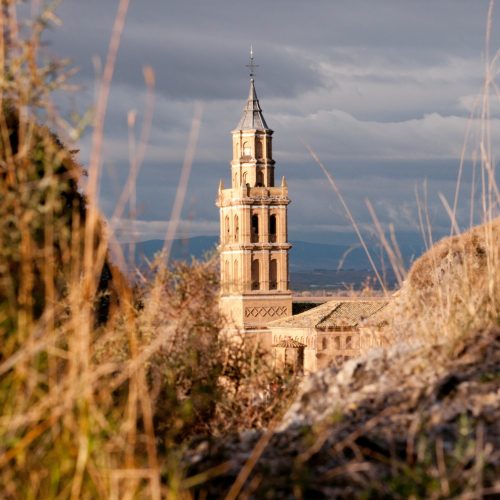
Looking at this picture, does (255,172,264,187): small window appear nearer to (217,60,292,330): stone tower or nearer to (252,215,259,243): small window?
(217,60,292,330): stone tower

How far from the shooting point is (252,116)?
87.1m

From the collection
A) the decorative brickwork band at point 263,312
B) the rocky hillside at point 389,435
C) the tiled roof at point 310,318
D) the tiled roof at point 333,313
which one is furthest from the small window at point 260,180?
the rocky hillside at point 389,435

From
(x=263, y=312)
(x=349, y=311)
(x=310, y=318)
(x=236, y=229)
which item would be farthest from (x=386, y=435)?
(x=236, y=229)

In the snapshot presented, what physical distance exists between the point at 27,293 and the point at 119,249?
0.49m

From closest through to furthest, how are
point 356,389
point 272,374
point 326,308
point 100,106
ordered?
1. point 100,106
2. point 356,389
3. point 272,374
4. point 326,308

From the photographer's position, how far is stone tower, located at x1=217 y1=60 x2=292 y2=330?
8481 cm

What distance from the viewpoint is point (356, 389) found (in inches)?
177

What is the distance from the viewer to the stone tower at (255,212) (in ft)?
278

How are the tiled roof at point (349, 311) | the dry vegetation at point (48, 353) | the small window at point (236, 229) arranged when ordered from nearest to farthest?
the dry vegetation at point (48, 353)
the tiled roof at point (349, 311)
the small window at point (236, 229)

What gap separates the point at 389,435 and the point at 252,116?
276 feet

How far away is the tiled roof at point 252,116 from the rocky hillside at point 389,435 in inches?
3242

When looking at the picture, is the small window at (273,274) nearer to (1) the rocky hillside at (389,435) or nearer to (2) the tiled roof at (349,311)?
(2) the tiled roof at (349,311)

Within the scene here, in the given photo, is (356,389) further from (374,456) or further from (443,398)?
(374,456)

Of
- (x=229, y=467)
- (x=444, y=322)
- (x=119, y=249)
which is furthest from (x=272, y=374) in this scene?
(x=119, y=249)
